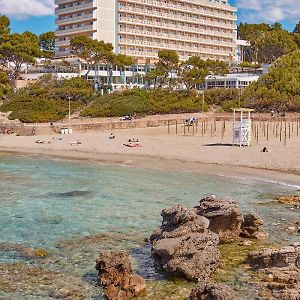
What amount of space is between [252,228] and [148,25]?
93026 millimetres

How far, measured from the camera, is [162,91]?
278ft

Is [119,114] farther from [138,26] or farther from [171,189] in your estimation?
[171,189]

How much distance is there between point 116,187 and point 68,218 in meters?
8.55

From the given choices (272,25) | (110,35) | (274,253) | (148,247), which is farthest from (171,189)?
(272,25)

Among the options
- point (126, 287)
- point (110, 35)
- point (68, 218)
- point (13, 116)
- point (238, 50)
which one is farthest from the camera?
point (238, 50)

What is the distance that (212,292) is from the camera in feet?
35.7

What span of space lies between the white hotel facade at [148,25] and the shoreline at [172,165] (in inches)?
2194

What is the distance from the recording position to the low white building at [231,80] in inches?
3713

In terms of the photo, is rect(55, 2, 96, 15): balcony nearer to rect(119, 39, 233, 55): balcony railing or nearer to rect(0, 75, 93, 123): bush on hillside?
rect(119, 39, 233, 55): balcony railing

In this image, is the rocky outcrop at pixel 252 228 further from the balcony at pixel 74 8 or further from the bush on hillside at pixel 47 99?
the balcony at pixel 74 8

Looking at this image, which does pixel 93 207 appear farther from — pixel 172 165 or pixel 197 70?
pixel 197 70

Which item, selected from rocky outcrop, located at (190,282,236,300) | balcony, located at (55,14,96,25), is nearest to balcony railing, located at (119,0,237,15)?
balcony, located at (55,14,96,25)

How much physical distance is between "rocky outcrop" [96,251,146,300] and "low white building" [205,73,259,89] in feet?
272

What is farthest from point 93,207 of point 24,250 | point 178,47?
point 178,47
